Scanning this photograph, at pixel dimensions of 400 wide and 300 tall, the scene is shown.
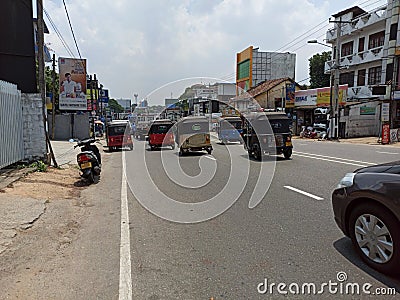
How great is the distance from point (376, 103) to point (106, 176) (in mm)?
28587

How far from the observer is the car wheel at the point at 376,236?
374 centimetres

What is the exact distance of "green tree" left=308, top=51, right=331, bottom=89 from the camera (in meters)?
54.9

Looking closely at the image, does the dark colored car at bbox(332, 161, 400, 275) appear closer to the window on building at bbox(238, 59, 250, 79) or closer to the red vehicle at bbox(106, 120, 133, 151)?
the red vehicle at bbox(106, 120, 133, 151)

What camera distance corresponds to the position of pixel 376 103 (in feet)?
105

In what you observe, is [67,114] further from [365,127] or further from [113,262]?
[113,262]

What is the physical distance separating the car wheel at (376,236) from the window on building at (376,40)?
34353mm

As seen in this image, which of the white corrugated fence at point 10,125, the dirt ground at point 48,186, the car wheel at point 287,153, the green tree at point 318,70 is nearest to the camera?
the dirt ground at point 48,186

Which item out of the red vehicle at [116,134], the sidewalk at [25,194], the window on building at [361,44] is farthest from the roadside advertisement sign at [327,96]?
the sidewalk at [25,194]

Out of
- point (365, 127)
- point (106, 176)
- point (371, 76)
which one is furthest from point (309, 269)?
point (371, 76)

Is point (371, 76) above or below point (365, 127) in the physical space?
above

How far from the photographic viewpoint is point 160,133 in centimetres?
2305

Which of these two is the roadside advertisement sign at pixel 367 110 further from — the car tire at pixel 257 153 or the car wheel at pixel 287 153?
the car tire at pixel 257 153

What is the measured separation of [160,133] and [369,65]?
24.2 meters

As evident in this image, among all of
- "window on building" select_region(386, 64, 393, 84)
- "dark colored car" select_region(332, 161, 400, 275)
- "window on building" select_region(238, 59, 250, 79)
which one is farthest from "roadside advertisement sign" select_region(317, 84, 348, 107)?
"dark colored car" select_region(332, 161, 400, 275)
